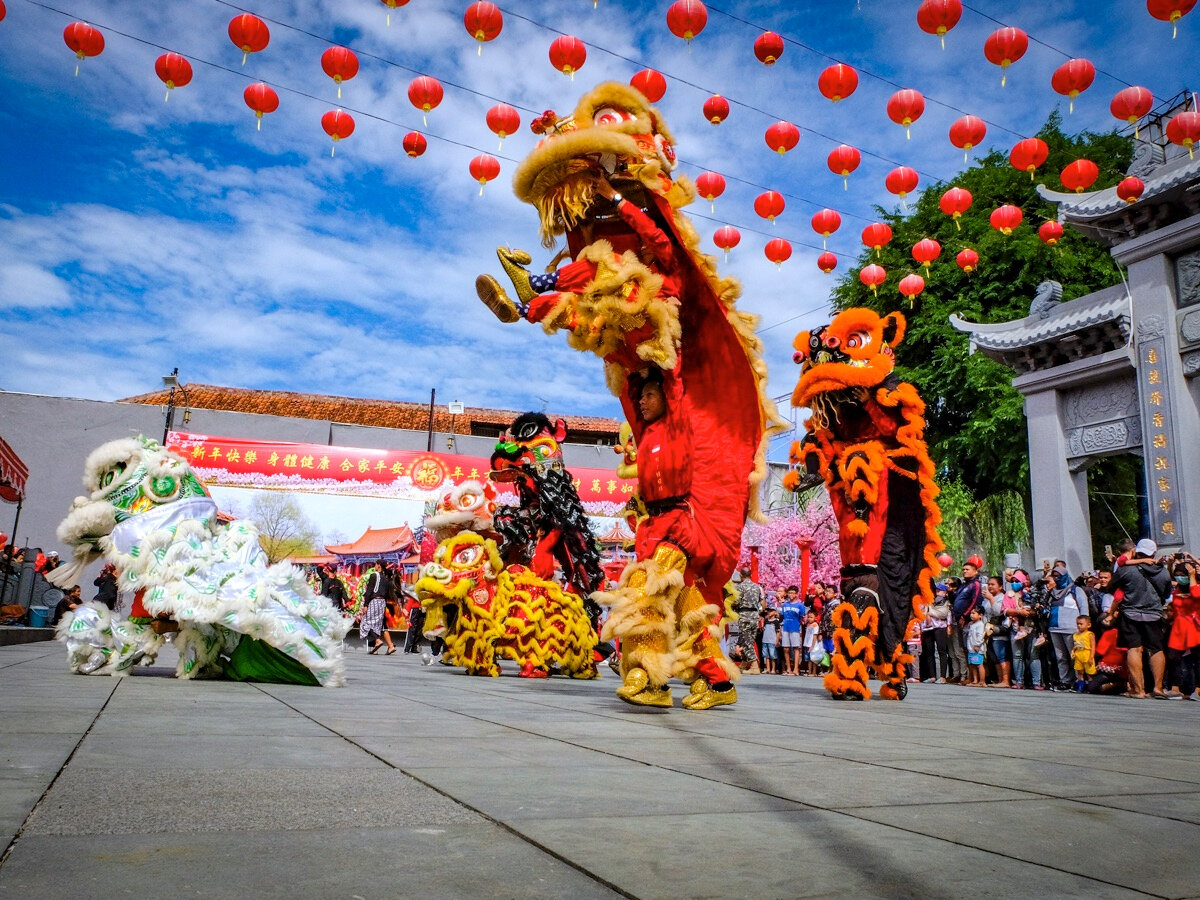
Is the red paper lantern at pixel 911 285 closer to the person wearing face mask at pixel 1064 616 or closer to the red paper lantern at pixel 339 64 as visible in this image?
the person wearing face mask at pixel 1064 616

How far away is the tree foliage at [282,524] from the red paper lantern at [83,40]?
15.4 meters

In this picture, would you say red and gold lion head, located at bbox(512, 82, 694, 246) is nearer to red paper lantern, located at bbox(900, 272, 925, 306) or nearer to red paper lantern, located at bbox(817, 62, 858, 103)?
red paper lantern, located at bbox(817, 62, 858, 103)

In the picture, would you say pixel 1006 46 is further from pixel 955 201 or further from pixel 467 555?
pixel 467 555

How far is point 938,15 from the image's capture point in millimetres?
6953

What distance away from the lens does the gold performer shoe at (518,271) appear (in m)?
4.31

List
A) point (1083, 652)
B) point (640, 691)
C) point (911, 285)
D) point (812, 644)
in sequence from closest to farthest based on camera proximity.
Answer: point (640, 691) < point (1083, 652) < point (812, 644) < point (911, 285)

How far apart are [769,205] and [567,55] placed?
11.0 feet

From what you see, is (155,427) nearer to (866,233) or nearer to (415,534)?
(415,534)

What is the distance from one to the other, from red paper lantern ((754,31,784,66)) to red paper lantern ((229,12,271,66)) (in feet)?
13.6

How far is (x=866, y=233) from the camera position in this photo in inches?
447

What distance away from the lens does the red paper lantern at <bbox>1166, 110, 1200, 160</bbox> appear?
27.1ft

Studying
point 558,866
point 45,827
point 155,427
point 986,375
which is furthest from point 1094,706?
point 155,427

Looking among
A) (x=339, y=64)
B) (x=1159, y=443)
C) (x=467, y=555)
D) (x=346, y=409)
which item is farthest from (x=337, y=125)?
(x=346, y=409)

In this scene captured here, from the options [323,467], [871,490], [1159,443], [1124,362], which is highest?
[1124,362]
